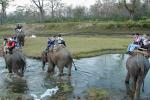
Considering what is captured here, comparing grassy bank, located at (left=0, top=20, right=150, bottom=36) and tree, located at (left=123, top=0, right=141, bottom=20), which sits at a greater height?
tree, located at (left=123, top=0, right=141, bottom=20)

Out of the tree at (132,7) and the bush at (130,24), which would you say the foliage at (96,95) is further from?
the tree at (132,7)

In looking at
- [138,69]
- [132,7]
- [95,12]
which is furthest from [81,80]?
[95,12]

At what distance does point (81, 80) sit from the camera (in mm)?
15367

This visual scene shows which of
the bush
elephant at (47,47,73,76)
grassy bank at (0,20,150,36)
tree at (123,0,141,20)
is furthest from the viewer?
tree at (123,0,141,20)

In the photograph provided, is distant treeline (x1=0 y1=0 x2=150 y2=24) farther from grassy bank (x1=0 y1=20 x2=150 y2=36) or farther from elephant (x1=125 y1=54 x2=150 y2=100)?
elephant (x1=125 y1=54 x2=150 y2=100)

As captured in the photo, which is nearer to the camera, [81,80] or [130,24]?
[81,80]

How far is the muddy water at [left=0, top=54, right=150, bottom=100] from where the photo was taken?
1312 centimetres

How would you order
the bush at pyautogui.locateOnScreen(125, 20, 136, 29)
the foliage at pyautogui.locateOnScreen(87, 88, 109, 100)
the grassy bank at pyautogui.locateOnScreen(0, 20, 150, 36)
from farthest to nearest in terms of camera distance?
1. the bush at pyautogui.locateOnScreen(125, 20, 136, 29)
2. the grassy bank at pyautogui.locateOnScreen(0, 20, 150, 36)
3. the foliage at pyautogui.locateOnScreen(87, 88, 109, 100)

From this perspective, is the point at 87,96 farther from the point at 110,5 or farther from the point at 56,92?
the point at 110,5

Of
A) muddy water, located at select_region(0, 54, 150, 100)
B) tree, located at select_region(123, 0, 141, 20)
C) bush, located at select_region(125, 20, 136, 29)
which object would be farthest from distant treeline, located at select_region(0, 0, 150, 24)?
muddy water, located at select_region(0, 54, 150, 100)

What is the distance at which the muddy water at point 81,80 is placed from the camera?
1312 centimetres

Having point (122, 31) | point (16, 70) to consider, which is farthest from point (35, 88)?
point (122, 31)

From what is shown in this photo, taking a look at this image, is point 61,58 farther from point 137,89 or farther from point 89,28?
point 89,28

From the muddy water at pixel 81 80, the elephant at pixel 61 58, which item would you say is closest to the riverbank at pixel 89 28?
the muddy water at pixel 81 80
